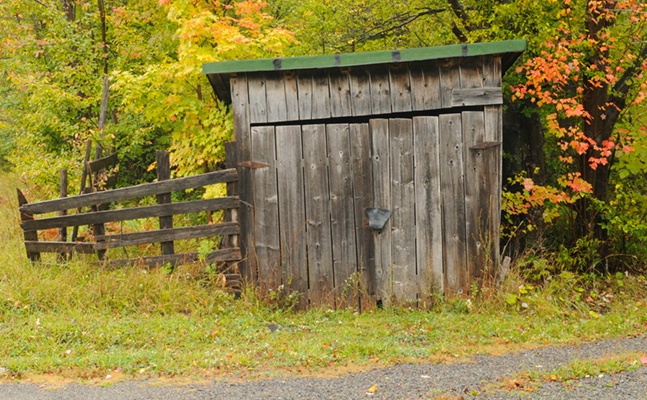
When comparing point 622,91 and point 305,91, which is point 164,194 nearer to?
point 305,91

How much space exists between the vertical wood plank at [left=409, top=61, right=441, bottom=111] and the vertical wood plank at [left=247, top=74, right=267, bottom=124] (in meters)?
1.86

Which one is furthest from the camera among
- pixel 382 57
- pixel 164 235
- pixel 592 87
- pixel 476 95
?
pixel 592 87

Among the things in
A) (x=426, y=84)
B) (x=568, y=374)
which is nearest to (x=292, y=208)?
(x=426, y=84)

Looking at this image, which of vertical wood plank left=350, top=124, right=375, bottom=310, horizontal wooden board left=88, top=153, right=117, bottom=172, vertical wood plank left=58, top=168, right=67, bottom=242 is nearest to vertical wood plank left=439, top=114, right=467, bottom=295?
vertical wood plank left=350, top=124, right=375, bottom=310

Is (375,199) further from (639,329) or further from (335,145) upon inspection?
(639,329)

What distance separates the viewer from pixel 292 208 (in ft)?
26.3

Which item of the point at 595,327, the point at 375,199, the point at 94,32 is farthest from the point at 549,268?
the point at 94,32

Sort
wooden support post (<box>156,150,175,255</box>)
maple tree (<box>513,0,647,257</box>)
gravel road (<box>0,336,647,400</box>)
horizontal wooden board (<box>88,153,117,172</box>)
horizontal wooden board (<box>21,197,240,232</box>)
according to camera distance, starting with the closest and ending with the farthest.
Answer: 1. gravel road (<box>0,336,647,400</box>)
2. horizontal wooden board (<box>21,197,240,232</box>)
3. wooden support post (<box>156,150,175,255</box>)
4. maple tree (<box>513,0,647,257</box>)
5. horizontal wooden board (<box>88,153,117,172</box>)

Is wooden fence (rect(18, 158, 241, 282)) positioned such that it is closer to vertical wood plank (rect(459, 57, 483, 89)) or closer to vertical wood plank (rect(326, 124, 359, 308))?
vertical wood plank (rect(326, 124, 359, 308))

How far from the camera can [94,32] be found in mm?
13820

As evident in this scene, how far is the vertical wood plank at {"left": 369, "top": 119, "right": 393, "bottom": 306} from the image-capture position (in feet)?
26.1

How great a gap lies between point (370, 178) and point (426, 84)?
1.36 m

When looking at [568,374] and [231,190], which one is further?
[231,190]

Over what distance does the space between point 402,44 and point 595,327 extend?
7678 millimetres
